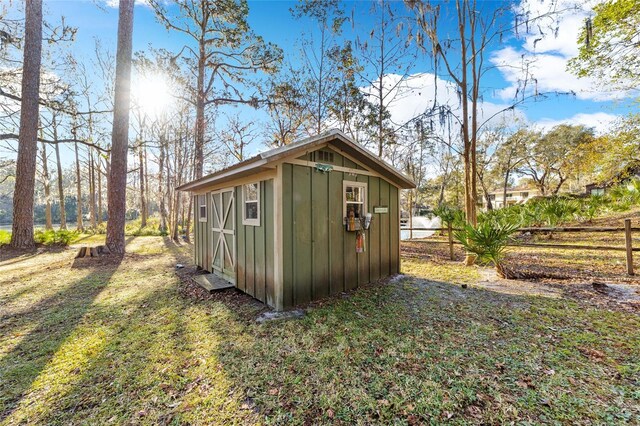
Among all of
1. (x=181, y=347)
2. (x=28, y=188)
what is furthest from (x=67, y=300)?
(x=28, y=188)

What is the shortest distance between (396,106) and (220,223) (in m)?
8.66

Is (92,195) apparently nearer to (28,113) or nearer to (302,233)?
(28,113)

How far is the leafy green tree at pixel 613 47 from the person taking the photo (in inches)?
339

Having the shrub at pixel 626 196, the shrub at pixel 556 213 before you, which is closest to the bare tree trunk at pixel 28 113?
the shrub at pixel 556 213

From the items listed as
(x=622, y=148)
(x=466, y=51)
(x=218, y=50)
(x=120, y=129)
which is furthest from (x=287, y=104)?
(x=622, y=148)

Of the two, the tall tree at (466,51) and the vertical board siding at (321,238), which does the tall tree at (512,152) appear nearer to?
the tall tree at (466,51)

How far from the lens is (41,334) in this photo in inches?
132

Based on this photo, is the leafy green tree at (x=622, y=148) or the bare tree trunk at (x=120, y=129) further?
the leafy green tree at (x=622, y=148)

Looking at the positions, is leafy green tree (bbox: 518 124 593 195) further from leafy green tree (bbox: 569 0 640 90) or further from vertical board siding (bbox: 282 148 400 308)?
vertical board siding (bbox: 282 148 400 308)

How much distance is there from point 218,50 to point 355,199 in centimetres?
980

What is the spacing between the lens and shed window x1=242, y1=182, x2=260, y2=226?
421 centimetres

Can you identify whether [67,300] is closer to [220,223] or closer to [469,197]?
[220,223]

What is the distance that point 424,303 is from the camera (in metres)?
4.17

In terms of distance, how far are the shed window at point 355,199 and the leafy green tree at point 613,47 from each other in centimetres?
941
